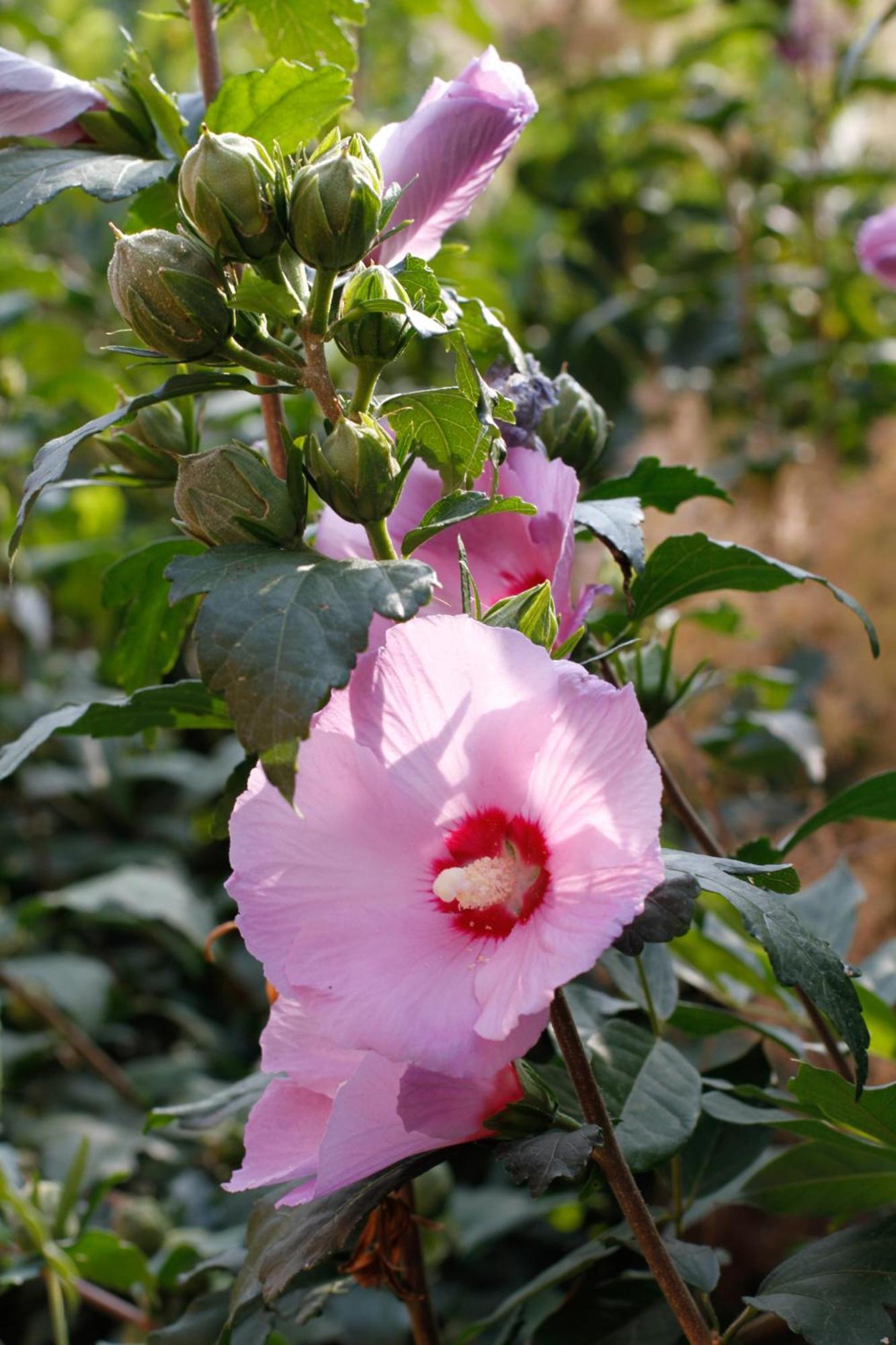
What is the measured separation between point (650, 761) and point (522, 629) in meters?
0.07

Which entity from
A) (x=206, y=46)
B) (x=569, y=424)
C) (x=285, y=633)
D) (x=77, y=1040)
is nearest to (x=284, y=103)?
(x=206, y=46)

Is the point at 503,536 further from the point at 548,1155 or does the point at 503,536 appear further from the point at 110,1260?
the point at 110,1260

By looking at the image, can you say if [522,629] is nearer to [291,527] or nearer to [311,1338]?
[291,527]

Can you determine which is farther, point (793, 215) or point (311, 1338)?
point (793, 215)

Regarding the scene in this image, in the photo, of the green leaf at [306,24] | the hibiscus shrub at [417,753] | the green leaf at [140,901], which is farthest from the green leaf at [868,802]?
the green leaf at [140,901]

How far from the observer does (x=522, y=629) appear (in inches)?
16.7

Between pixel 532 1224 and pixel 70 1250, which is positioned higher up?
pixel 70 1250

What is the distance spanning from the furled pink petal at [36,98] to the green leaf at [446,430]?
0.71 feet

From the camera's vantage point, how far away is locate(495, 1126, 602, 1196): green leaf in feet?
1.26

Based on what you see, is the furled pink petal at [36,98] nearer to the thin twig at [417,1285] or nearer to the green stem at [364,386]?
the green stem at [364,386]

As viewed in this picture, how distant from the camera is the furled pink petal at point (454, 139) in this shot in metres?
0.48

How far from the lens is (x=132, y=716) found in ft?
1.90

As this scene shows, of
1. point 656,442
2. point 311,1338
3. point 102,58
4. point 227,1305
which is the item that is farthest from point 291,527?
point 102,58

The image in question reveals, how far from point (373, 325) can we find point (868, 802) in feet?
1.06
